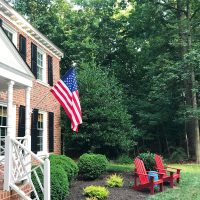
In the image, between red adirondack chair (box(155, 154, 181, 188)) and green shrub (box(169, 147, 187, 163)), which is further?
green shrub (box(169, 147, 187, 163))

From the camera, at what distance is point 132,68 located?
27578 millimetres

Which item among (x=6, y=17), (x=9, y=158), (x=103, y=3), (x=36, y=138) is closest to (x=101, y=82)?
(x=36, y=138)

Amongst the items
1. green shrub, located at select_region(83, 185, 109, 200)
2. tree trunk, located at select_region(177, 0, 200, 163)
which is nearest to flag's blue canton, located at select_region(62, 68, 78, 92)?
green shrub, located at select_region(83, 185, 109, 200)

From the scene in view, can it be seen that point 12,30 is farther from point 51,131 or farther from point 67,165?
point 67,165

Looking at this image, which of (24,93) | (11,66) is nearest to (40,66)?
(24,93)

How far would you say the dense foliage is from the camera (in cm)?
1798

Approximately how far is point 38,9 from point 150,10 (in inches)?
442

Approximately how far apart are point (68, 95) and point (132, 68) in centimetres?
1885

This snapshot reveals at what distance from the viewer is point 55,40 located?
25328 mm

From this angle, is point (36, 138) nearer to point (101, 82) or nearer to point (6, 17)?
point (6, 17)

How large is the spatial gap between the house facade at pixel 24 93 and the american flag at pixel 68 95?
77 centimetres

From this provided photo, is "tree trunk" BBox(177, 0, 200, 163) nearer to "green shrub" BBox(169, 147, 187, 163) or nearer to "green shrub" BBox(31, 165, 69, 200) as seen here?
"green shrub" BBox(169, 147, 187, 163)

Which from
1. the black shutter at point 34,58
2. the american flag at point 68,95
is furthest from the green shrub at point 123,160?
the american flag at point 68,95

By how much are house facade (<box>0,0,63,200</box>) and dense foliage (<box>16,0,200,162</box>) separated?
2890 millimetres
